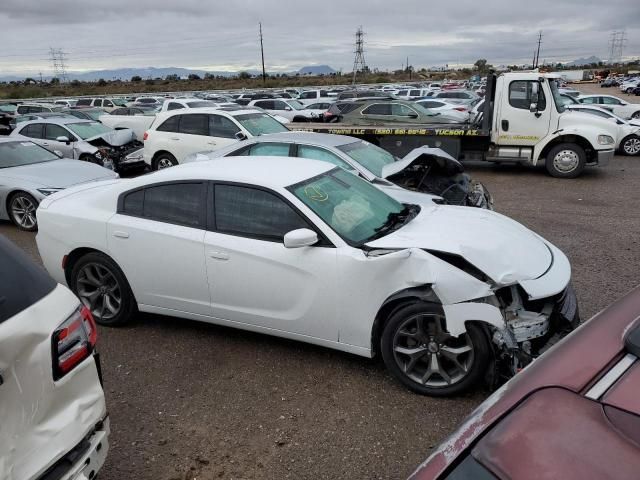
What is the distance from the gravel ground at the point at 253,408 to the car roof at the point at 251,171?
1.34 metres

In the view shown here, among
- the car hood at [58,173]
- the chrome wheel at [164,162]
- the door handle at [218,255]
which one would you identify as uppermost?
the door handle at [218,255]

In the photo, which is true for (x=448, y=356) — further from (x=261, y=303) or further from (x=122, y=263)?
(x=122, y=263)

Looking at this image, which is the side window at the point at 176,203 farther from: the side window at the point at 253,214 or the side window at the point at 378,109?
the side window at the point at 378,109

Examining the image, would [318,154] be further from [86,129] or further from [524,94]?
[86,129]

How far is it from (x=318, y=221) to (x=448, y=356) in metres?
1.29

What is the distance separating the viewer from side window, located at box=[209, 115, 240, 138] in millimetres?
10519

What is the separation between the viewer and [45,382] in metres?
1.96

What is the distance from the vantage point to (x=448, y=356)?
333 centimetres

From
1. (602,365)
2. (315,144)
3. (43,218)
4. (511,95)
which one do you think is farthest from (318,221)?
(511,95)

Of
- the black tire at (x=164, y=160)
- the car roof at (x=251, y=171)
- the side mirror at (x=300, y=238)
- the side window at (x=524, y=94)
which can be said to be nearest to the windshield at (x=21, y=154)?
the black tire at (x=164, y=160)

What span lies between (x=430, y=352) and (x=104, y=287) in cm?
290

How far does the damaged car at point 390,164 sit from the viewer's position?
6848mm

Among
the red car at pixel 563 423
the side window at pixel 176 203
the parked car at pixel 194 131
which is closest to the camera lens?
the red car at pixel 563 423

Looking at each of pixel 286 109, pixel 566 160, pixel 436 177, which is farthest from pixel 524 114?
pixel 286 109
